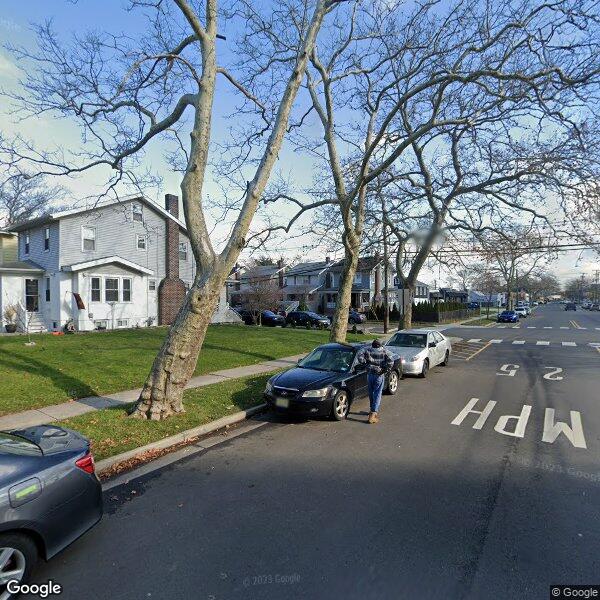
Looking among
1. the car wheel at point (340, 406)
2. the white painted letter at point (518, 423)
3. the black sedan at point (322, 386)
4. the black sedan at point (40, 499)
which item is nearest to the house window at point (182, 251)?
the black sedan at point (322, 386)

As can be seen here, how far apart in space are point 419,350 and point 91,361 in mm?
10070

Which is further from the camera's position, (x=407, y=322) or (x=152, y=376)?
(x=407, y=322)

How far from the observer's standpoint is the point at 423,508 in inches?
178

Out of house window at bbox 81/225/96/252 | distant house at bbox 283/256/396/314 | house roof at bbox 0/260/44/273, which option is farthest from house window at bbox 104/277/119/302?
distant house at bbox 283/256/396/314

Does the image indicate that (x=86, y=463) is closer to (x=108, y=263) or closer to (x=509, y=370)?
(x=509, y=370)

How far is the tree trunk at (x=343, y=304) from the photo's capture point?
14844 mm

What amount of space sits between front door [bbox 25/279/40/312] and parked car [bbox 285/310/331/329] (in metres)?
18.3

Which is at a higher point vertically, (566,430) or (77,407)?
(77,407)

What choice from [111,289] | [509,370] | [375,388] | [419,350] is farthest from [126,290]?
[509,370]

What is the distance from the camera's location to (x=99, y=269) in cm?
2230

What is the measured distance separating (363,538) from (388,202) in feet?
62.0

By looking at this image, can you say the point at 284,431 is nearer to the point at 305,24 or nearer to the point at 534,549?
the point at 534,549

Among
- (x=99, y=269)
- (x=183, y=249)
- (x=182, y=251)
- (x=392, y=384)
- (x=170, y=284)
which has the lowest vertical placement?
(x=392, y=384)

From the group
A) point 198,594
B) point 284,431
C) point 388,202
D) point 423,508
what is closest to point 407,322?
point 388,202
